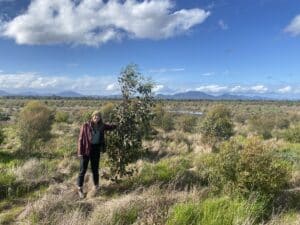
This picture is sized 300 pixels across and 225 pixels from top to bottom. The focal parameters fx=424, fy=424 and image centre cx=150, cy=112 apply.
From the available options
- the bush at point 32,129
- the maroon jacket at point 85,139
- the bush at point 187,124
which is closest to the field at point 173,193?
the maroon jacket at point 85,139

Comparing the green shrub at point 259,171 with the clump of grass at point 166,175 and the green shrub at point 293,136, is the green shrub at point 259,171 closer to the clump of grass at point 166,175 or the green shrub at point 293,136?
the clump of grass at point 166,175

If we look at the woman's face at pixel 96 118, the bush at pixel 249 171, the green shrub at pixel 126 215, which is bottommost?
the green shrub at pixel 126 215

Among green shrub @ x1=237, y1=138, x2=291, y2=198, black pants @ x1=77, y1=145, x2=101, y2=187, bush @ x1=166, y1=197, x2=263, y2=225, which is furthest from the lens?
black pants @ x1=77, y1=145, x2=101, y2=187

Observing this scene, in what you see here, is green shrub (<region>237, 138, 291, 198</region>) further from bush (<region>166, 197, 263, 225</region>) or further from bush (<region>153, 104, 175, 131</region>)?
bush (<region>153, 104, 175, 131</region>)

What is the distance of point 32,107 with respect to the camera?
103 feet

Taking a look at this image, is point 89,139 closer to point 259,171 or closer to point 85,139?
point 85,139

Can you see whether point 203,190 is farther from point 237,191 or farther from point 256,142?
point 256,142

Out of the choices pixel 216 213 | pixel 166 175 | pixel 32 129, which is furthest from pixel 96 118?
pixel 32 129

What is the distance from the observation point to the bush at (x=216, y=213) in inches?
289

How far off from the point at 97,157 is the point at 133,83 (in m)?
2.10

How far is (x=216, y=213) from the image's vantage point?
7.70m

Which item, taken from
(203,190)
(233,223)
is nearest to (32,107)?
(203,190)

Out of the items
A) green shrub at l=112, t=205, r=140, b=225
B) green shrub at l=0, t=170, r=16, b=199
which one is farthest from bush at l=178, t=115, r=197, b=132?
green shrub at l=112, t=205, r=140, b=225

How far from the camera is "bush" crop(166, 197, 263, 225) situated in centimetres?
734
